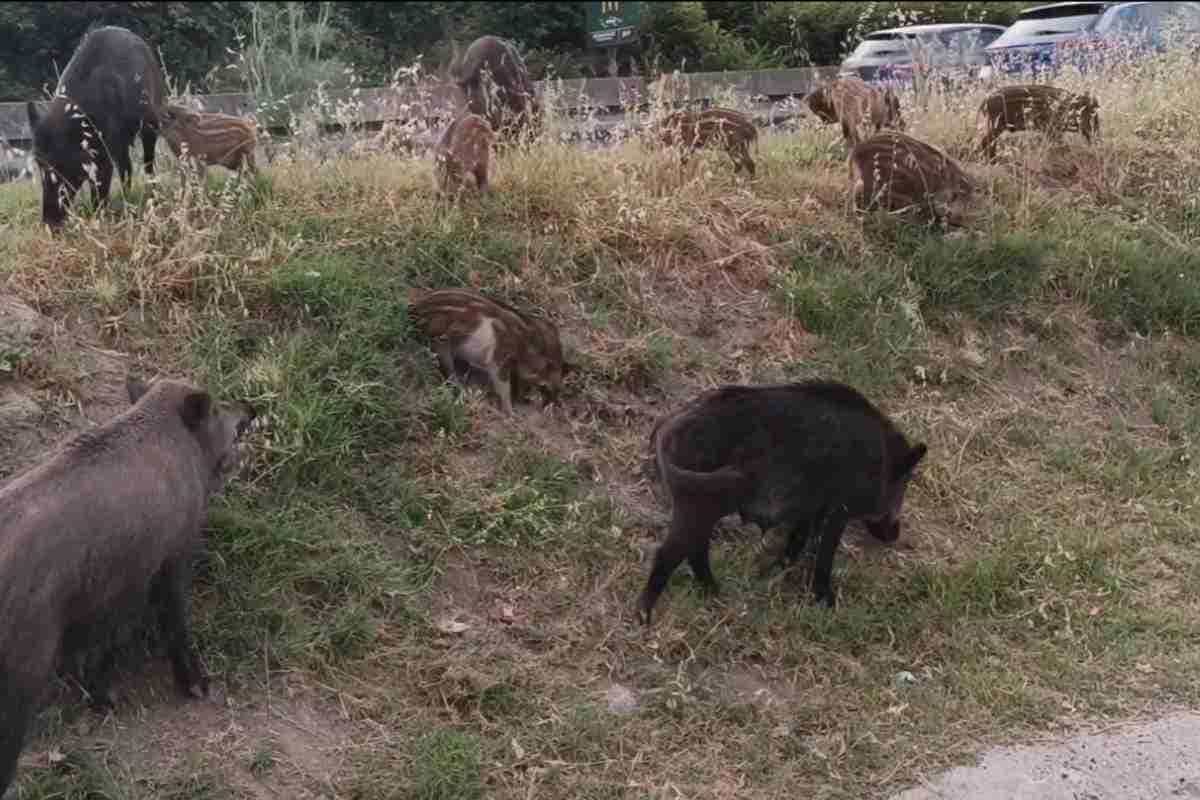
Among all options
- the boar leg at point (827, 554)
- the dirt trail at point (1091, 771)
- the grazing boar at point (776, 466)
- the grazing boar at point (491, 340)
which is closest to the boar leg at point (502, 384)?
the grazing boar at point (491, 340)

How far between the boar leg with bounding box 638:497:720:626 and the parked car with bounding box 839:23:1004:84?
610cm

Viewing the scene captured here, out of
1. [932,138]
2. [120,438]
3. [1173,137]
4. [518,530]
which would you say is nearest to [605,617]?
[518,530]

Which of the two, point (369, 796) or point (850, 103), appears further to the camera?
point (850, 103)

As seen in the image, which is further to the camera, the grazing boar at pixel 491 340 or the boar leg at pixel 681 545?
the grazing boar at pixel 491 340

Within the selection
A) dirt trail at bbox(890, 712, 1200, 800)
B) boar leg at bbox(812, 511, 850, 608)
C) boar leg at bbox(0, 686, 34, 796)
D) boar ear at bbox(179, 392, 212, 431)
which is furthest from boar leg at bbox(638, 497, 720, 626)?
boar leg at bbox(0, 686, 34, 796)

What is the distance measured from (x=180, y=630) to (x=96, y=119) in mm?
3487

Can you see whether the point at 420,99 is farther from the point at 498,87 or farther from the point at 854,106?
the point at 854,106

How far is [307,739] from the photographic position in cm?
457

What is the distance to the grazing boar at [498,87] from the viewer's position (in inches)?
343

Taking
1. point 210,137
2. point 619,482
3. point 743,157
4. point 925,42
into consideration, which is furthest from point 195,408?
point 925,42

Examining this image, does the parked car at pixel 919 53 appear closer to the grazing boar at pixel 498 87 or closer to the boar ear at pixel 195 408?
the grazing boar at pixel 498 87

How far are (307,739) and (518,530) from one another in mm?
1412

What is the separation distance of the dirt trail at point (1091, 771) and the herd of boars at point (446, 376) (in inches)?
42.8

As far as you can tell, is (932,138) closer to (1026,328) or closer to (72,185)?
(1026,328)
